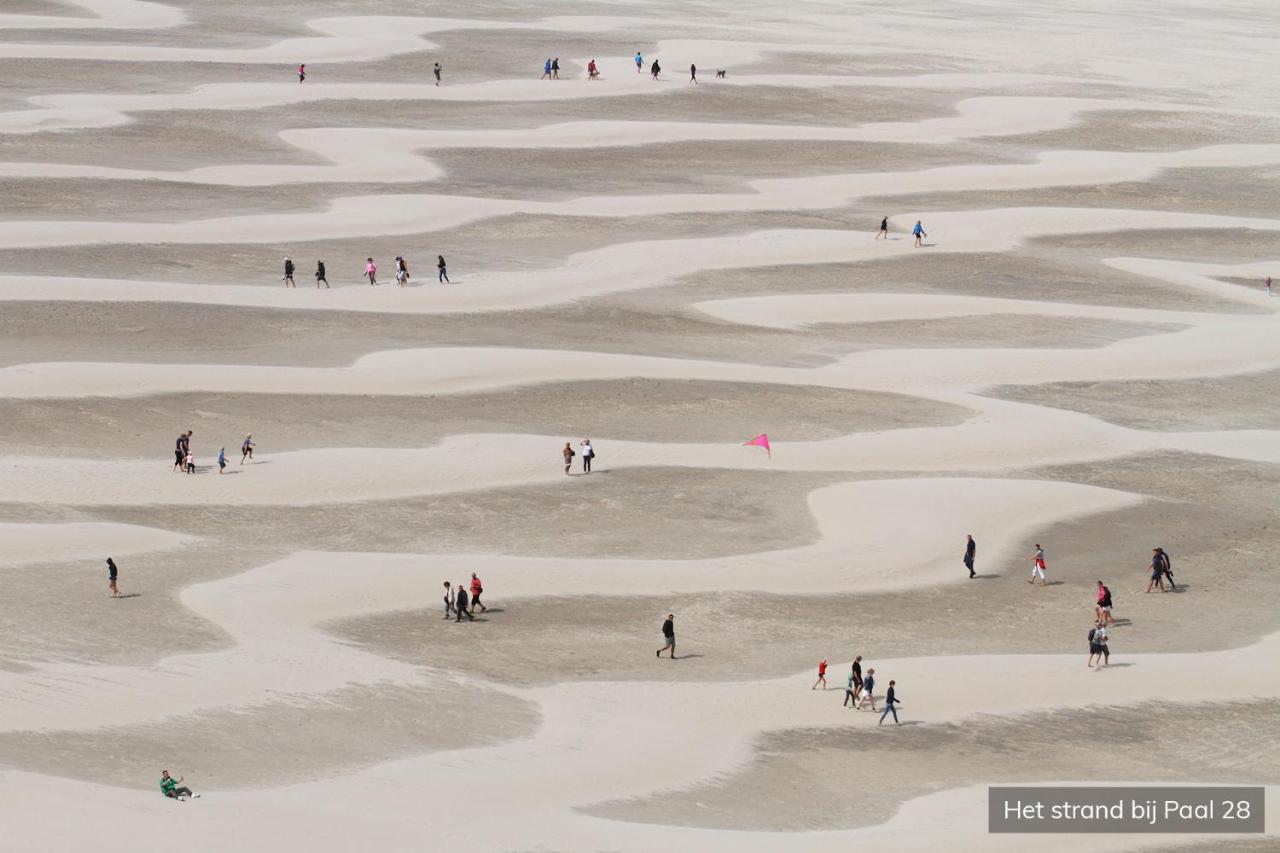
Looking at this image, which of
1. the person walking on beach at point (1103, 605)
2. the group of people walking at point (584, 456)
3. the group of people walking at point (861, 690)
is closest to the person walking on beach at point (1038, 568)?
the person walking on beach at point (1103, 605)

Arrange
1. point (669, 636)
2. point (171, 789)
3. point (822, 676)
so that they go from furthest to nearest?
1. point (669, 636)
2. point (822, 676)
3. point (171, 789)

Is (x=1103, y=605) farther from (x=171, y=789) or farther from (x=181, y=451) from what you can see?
(x=181, y=451)

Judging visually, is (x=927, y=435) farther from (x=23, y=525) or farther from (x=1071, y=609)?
(x=23, y=525)

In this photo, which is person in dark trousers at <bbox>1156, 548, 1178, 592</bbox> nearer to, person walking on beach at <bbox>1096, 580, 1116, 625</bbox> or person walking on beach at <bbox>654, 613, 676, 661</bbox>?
person walking on beach at <bbox>1096, 580, 1116, 625</bbox>

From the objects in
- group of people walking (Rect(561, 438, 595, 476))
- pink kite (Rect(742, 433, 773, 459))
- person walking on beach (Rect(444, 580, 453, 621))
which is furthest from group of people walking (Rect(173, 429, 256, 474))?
pink kite (Rect(742, 433, 773, 459))

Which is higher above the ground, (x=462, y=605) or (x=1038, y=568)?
(x=1038, y=568)

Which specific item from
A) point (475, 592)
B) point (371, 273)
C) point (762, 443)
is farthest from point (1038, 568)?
point (371, 273)
